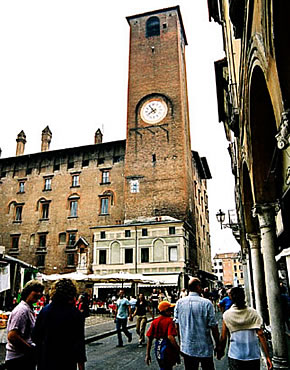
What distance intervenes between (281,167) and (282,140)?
14.7 ft

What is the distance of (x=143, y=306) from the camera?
1193 centimetres

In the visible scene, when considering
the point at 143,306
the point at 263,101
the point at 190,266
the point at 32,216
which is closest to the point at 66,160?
the point at 32,216

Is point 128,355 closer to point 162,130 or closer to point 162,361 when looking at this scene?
point 162,361

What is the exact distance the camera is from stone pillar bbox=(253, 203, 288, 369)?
6.78 meters

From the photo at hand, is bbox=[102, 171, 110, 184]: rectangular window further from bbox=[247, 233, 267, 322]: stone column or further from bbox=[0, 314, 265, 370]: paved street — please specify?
bbox=[247, 233, 267, 322]: stone column

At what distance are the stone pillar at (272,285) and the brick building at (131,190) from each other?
22893 millimetres

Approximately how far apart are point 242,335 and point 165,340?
1331mm

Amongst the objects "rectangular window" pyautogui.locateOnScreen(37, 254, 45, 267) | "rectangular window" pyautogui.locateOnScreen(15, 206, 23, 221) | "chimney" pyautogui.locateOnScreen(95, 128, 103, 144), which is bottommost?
"rectangular window" pyautogui.locateOnScreen(37, 254, 45, 267)

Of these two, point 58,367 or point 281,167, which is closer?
point 58,367

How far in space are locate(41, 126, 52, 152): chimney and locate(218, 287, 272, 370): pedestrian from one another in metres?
42.1

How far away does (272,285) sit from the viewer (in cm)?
736

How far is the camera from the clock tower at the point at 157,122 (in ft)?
111

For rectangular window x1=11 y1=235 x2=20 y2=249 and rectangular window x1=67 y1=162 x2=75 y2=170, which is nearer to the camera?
rectangular window x1=11 y1=235 x2=20 y2=249

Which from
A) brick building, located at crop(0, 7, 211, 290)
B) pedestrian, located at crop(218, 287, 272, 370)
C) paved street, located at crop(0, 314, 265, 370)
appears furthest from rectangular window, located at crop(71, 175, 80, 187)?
pedestrian, located at crop(218, 287, 272, 370)
